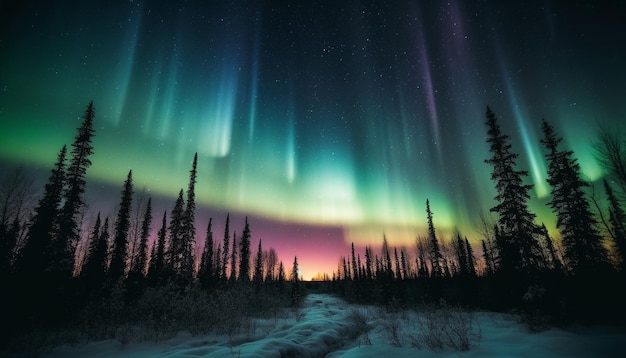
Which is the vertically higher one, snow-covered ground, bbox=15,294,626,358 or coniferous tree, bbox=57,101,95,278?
coniferous tree, bbox=57,101,95,278

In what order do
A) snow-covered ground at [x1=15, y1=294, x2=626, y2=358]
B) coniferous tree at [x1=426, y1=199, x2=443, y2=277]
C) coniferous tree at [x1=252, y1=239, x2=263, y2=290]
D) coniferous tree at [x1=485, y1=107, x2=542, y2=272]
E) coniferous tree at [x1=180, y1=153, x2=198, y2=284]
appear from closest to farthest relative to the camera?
1. snow-covered ground at [x1=15, y1=294, x2=626, y2=358]
2. coniferous tree at [x1=485, y1=107, x2=542, y2=272]
3. coniferous tree at [x1=180, y1=153, x2=198, y2=284]
4. coniferous tree at [x1=426, y1=199, x2=443, y2=277]
5. coniferous tree at [x1=252, y1=239, x2=263, y2=290]

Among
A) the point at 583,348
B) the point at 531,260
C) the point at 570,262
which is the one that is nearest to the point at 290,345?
the point at 583,348

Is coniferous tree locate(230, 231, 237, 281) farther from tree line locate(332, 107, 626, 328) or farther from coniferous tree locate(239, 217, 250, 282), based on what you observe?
tree line locate(332, 107, 626, 328)

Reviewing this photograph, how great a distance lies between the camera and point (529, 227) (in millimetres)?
19109

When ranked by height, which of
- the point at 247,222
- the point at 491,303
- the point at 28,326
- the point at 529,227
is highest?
the point at 247,222

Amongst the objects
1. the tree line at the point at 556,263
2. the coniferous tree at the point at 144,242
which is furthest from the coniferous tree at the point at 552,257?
the coniferous tree at the point at 144,242

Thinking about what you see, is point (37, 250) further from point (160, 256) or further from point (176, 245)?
point (160, 256)

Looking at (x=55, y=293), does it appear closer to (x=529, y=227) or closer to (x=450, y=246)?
(x=529, y=227)

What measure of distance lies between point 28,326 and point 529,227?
28745mm

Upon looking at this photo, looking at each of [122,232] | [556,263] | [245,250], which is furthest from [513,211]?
[245,250]

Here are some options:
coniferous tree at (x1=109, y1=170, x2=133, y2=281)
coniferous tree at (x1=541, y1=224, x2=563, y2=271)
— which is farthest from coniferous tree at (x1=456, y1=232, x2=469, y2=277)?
coniferous tree at (x1=109, y1=170, x2=133, y2=281)

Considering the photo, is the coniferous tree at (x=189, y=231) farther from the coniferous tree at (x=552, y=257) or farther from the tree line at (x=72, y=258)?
the coniferous tree at (x=552, y=257)

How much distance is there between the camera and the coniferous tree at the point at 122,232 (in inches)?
1300

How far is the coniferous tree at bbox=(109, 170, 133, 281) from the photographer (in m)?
33.0
